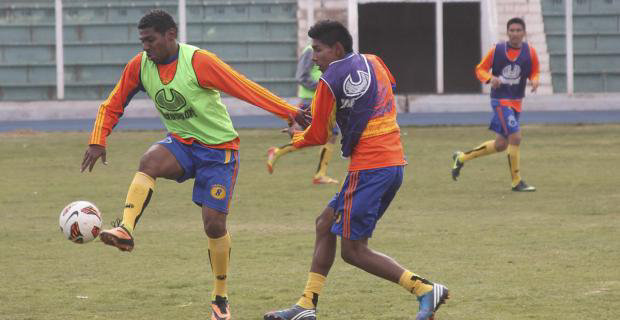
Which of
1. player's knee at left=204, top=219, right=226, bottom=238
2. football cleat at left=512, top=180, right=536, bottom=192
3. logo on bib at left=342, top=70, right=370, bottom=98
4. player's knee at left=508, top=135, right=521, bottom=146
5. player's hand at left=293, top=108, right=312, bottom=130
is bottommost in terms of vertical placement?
football cleat at left=512, top=180, right=536, bottom=192

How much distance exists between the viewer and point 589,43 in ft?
93.4

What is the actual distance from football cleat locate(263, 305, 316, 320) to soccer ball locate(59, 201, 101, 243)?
1243mm

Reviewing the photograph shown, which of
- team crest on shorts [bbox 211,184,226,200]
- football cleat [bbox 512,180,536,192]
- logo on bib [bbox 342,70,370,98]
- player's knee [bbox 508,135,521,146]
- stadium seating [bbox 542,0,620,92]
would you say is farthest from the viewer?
stadium seating [bbox 542,0,620,92]

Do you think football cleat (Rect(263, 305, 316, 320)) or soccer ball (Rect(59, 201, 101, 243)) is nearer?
football cleat (Rect(263, 305, 316, 320))

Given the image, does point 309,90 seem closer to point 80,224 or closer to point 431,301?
point 80,224

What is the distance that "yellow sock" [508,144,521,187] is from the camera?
14.3 meters

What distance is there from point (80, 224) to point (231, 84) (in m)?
1.29

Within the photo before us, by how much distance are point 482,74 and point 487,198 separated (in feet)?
6.20

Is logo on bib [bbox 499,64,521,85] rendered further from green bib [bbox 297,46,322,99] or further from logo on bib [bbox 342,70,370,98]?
logo on bib [bbox 342,70,370,98]

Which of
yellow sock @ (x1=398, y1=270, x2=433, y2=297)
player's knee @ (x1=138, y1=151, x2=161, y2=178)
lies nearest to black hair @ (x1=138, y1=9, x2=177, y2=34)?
player's knee @ (x1=138, y1=151, x2=161, y2=178)

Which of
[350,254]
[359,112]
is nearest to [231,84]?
[359,112]

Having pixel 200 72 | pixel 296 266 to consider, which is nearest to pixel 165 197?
pixel 296 266

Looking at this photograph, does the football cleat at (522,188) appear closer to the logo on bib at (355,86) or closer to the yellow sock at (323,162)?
the yellow sock at (323,162)

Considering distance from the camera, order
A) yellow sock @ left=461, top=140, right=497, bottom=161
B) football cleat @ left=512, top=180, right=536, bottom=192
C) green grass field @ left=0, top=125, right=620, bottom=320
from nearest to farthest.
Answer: green grass field @ left=0, top=125, right=620, bottom=320 < football cleat @ left=512, top=180, right=536, bottom=192 < yellow sock @ left=461, top=140, right=497, bottom=161
